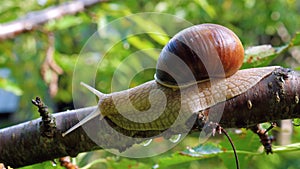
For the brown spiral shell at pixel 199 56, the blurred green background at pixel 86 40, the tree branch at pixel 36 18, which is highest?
the tree branch at pixel 36 18

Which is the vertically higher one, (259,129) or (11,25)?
(11,25)

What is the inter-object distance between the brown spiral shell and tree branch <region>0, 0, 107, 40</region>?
97 cm

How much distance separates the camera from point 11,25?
5.11 feet

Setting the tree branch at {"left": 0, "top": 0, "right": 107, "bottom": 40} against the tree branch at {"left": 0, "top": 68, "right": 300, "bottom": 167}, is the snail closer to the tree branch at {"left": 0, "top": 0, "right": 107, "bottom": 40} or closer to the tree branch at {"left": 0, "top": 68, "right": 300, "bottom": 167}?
the tree branch at {"left": 0, "top": 68, "right": 300, "bottom": 167}

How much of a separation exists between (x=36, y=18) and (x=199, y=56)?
3.46ft

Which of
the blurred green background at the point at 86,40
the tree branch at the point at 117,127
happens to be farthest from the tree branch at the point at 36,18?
the tree branch at the point at 117,127

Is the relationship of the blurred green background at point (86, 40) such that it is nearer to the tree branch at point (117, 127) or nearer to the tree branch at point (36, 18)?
the tree branch at point (36, 18)

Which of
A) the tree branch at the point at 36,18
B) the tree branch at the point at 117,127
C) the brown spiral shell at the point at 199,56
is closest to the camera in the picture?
the tree branch at the point at 117,127

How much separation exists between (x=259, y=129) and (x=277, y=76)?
4.5 inches

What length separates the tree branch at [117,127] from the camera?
558 mm

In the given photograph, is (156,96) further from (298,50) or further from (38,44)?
(298,50)

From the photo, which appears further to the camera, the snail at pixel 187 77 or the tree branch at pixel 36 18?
the tree branch at pixel 36 18

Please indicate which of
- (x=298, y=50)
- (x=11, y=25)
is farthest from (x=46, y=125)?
(x=298, y=50)

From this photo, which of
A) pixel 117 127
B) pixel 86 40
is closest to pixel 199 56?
pixel 117 127
